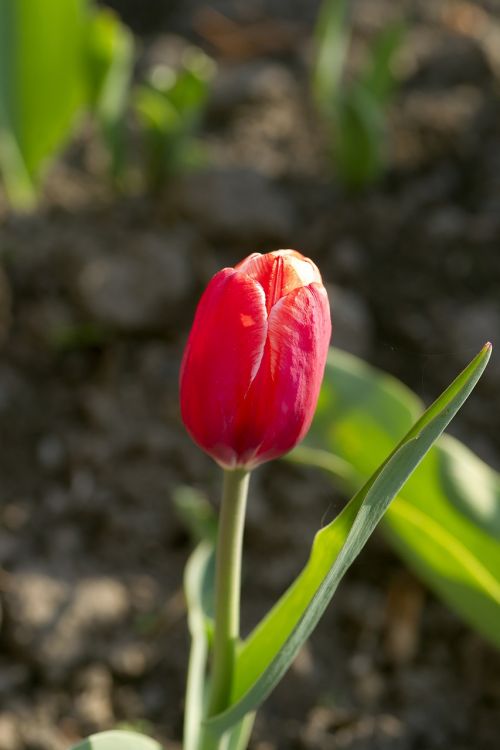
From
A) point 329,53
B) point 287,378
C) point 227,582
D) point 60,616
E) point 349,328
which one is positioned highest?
point 287,378

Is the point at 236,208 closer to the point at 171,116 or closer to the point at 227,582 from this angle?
the point at 171,116

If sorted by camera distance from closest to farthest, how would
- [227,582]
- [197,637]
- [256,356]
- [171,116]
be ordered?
1. [256,356]
2. [227,582]
3. [197,637]
4. [171,116]

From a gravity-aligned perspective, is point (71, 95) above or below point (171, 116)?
below

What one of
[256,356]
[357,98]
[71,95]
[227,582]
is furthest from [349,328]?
[256,356]

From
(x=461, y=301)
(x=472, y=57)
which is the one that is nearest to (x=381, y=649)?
(x=461, y=301)

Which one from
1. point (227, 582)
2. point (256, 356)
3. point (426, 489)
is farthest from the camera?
point (426, 489)

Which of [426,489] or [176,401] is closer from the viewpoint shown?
[426,489]

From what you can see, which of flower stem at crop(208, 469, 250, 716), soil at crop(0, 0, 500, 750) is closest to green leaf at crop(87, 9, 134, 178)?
soil at crop(0, 0, 500, 750)

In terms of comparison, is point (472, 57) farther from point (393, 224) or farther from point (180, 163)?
point (180, 163)
